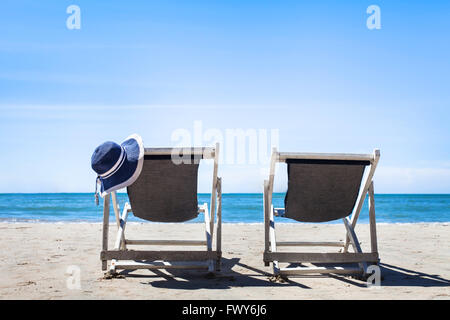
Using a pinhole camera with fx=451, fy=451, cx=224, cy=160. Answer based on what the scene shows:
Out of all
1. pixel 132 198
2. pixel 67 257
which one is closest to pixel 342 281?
pixel 132 198

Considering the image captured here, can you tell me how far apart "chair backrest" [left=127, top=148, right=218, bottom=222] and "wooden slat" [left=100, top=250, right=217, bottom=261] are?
359mm

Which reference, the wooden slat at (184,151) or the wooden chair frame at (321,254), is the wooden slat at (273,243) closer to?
the wooden chair frame at (321,254)

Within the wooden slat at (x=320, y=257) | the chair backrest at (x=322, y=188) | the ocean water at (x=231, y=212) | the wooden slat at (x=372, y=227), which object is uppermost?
the chair backrest at (x=322, y=188)

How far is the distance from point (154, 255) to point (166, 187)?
62 centimetres

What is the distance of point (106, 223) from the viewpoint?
4.12 metres

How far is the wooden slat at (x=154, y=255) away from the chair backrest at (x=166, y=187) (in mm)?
359

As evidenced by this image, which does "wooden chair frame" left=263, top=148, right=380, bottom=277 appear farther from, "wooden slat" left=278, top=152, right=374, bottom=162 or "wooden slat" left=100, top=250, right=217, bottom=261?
"wooden slat" left=100, top=250, right=217, bottom=261

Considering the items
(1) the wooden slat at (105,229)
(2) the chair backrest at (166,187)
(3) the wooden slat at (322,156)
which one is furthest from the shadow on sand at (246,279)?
(3) the wooden slat at (322,156)

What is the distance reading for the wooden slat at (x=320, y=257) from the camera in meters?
4.00
